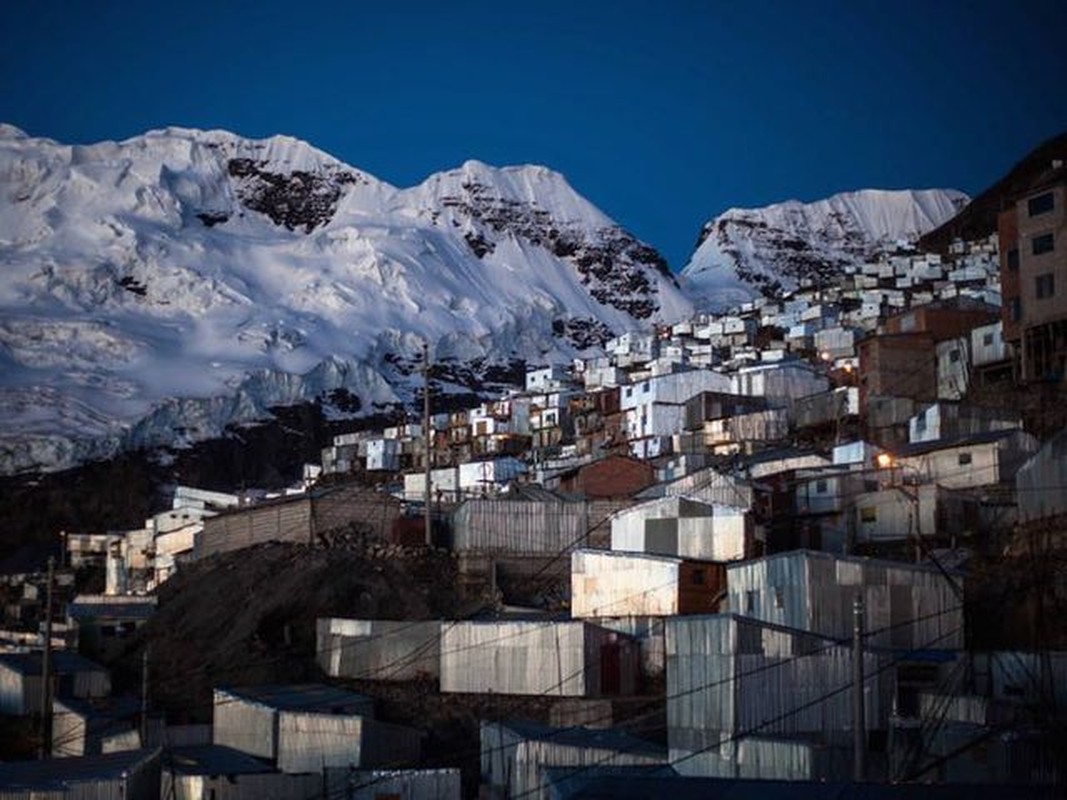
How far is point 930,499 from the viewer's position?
1211 inches

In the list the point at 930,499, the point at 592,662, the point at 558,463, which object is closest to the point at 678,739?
the point at 592,662

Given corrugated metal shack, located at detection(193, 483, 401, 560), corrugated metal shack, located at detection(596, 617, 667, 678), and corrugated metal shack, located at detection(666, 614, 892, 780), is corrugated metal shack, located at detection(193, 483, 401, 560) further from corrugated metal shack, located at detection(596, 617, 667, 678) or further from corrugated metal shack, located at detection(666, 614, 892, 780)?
corrugated metal shack, located at detection(666, 614, 892, 780)

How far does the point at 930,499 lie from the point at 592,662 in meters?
9.70

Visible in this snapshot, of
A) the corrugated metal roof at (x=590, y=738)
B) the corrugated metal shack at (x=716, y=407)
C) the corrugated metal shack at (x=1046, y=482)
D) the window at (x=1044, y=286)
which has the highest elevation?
the window at (x=1044, y=286)

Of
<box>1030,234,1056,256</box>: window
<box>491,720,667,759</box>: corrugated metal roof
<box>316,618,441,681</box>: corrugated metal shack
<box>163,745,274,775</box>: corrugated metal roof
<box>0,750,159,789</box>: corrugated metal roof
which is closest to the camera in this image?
<box>491,720,667,759</box>: corrugated metal roof

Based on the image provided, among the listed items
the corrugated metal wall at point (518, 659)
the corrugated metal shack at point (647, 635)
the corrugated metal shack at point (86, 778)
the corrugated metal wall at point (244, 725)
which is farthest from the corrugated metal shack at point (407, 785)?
the corrugated metal shack at point (647, 635)

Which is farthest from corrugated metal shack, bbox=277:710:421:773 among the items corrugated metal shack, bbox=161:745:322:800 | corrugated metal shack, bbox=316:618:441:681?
corrugated metal shack, bbox=316:618:441:681

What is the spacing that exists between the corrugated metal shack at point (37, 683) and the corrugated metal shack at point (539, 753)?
39.2 ft

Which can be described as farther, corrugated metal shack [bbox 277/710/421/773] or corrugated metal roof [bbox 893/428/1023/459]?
corrugated metal roof [bbox 893/428/1023/459]

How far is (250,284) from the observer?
4540 inches

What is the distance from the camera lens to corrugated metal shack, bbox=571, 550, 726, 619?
27844 mm

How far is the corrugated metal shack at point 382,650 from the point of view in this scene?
27781 mm

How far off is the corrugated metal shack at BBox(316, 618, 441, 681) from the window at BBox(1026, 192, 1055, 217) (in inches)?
860

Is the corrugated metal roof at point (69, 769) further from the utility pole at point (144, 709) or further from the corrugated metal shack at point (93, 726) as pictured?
the corrugated metal shack at point (93, 726)
